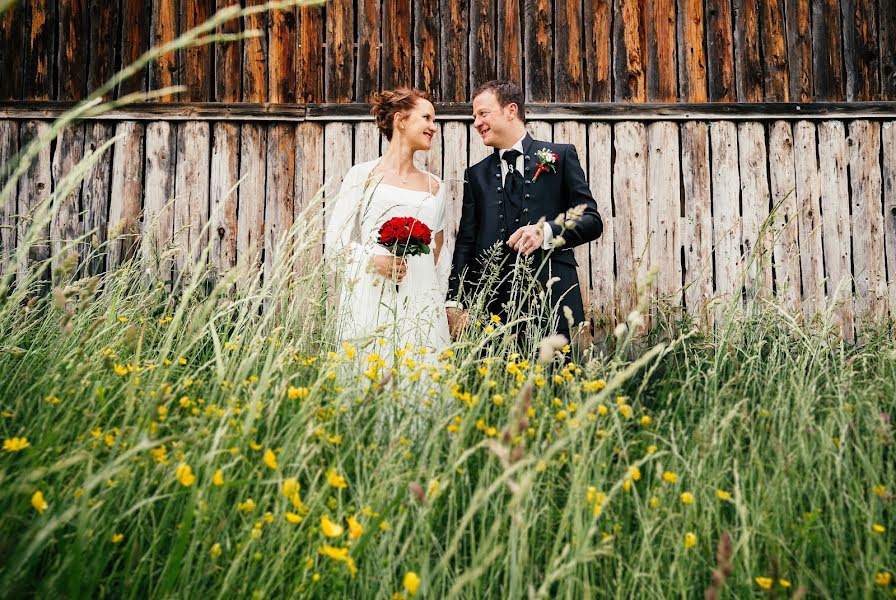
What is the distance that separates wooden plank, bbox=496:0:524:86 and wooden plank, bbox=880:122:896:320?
289 cm

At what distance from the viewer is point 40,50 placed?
510cm

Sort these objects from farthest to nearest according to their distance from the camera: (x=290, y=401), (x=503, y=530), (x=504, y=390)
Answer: (x=504, y=390), (x=290, y=401), (x=503, y=530)

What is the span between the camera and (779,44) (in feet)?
16.9

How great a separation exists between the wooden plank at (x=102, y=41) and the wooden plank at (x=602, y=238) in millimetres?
3794

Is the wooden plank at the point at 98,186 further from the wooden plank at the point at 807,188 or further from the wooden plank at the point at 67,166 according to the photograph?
the wooden plank at the point at 807,188

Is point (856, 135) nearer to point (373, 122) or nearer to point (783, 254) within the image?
point (783, 254)

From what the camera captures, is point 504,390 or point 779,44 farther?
point 779,44

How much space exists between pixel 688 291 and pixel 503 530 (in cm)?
384

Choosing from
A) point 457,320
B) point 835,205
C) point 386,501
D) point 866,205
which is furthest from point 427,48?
point 386,501

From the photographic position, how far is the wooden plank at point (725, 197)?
5059mm

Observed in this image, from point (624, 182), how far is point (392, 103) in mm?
1990

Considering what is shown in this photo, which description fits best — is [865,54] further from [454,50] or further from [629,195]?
[454,50]

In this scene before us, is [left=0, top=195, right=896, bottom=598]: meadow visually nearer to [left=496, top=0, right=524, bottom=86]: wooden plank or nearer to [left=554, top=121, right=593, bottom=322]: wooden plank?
[left=554, top=121, right=593, bottom=322]: wooden plank

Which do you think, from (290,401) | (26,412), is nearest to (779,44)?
(290,401)
